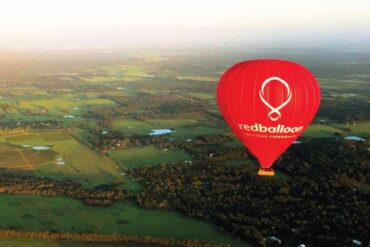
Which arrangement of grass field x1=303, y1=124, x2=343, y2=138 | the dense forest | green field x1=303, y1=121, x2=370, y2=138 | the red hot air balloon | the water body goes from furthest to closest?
1. the water body
2. green field x1=303, y1=121, x2=370, y2=138
3. grass field x1=303, y1=124, x2=343, y2=138
4. the dense forest
5. the red hot air balloon

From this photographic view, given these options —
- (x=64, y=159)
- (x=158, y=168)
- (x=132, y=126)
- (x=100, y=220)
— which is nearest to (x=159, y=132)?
(x=132, y=126)

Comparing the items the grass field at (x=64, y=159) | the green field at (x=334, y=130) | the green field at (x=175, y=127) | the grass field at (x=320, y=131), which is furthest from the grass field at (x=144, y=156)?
the green field at (x=334, y=130)

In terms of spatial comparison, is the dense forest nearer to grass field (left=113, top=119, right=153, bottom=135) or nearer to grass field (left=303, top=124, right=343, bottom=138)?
grass field (left=303, top=124, right=343, bottom=138)

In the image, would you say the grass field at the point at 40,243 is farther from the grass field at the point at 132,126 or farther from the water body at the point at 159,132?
the grass field at the point at 132,126

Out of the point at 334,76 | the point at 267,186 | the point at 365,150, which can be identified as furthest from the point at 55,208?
the point at 334,76

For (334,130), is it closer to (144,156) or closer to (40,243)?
(144,156)

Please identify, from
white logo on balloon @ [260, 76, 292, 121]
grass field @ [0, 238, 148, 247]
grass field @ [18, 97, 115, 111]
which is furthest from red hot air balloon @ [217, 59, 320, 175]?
grass field @ [18, 97, 115, 111]

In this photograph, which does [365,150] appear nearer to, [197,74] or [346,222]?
[346,222]
